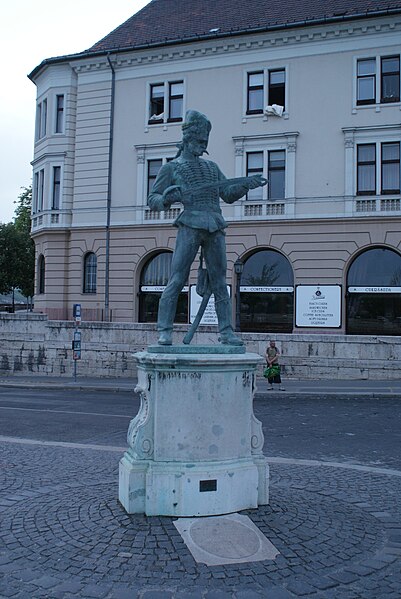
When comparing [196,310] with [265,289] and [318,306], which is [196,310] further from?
[318,306]

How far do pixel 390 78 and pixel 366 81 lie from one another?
1010 millimetres

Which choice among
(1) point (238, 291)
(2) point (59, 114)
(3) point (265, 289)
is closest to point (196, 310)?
(3) point (265, 289)

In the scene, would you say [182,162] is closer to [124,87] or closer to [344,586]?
[344,586]

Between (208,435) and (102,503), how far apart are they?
1.38m

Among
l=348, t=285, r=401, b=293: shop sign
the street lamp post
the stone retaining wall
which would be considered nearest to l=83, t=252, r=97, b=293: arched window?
the stone retaining wall

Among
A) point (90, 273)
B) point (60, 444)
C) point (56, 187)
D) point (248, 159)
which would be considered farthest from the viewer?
point (56, 187)

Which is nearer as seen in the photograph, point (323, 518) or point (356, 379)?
point (323, 518)

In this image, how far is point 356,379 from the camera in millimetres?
21500

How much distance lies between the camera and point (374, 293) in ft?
86.4

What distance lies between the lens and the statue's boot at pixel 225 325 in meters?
6.57

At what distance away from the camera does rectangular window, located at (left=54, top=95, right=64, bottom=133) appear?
32312 mm

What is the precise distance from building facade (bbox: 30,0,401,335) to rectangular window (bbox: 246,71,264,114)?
2.5 inches

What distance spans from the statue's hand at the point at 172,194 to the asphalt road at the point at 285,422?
15.3ft

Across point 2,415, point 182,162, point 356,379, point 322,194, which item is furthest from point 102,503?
point 322,194
